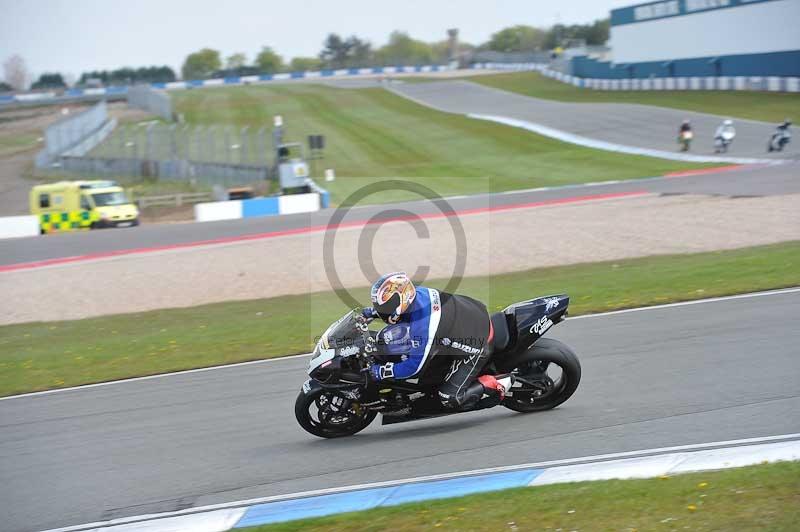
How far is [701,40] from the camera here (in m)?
62.3

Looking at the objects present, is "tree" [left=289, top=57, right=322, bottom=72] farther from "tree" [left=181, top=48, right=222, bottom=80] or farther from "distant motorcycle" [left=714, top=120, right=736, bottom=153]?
"distant motorcycle" [left=714, top=120, right=736, bottom=153]

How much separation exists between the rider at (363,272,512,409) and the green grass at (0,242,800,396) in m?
2.64

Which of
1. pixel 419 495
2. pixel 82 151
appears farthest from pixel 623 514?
pixel 82 151

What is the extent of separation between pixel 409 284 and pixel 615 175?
1183 inches

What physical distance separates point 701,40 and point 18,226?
50.6m

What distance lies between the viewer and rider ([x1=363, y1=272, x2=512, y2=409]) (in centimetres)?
775

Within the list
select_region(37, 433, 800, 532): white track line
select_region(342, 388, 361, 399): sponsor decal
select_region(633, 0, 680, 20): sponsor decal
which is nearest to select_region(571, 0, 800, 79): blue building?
select_region(633, 0, 680, 20): sponsor decal

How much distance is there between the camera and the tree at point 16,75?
10049 cm

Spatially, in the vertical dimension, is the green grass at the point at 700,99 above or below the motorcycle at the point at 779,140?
above

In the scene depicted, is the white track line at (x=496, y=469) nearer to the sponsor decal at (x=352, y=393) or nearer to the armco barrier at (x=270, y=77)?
the sponsor decal at (x=352, y=393)

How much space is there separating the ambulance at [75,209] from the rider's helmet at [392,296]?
87.7ft

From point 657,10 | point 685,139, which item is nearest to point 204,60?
point 657,10

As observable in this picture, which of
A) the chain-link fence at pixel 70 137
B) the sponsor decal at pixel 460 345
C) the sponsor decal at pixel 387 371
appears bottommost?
the sponsor decal at pixel 387 371

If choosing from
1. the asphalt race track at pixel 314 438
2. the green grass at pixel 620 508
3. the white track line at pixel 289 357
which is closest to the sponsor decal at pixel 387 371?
the asphalt race track at pixel 314 438
